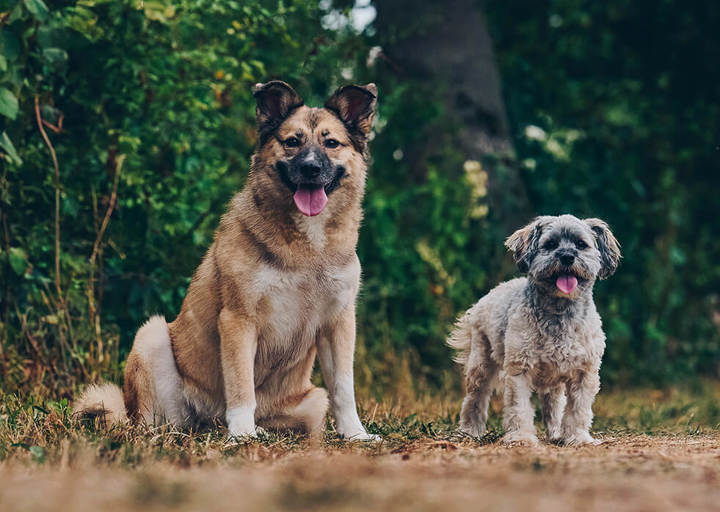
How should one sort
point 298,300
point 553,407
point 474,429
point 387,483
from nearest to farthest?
1. point 387,483
2. point 298,300
3. point 553,407
4. point 474,429

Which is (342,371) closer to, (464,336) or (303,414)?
(303,414)

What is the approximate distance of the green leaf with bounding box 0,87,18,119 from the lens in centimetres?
493

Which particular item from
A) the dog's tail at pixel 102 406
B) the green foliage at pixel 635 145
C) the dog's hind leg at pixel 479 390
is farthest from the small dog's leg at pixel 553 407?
the green foliage at pixel 635 145

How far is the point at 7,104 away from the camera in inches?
196

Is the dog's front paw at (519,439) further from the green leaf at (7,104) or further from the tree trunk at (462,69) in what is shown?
the tree trunk at (462,69)

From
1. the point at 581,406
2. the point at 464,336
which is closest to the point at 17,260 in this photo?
the point at 464,336

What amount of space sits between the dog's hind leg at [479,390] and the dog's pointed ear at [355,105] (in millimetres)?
1476

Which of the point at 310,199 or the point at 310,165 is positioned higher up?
the point at 310,165

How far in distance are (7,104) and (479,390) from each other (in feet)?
10.4

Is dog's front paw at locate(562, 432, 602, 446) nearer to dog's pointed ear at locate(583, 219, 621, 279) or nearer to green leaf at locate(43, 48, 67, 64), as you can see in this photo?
dog's pointed ear at locate(583, 219, 621, 279)

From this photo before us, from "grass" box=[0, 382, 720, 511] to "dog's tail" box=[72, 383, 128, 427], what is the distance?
0.16m

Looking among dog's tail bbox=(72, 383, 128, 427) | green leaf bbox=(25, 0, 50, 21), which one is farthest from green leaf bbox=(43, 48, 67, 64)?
dog's tail bbox=(72, 383, 128, 427)

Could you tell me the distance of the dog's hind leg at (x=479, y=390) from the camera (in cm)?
520

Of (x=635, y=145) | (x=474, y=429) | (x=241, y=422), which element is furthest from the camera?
(x=635, y=145)
